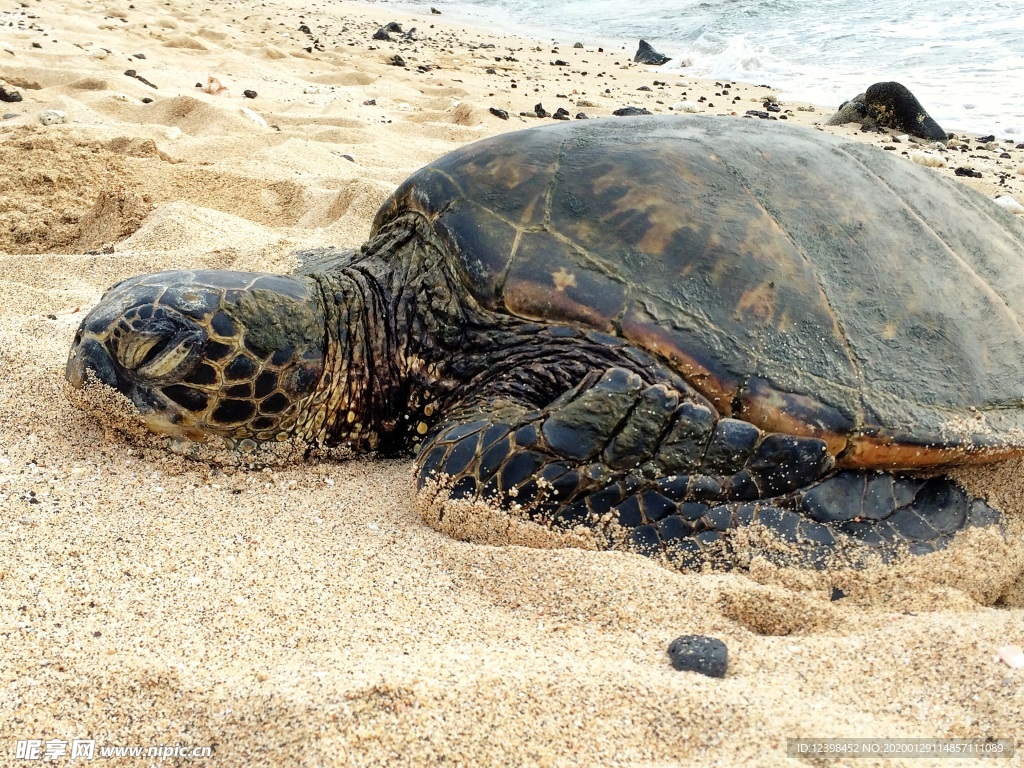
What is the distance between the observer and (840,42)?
11281 millimetres

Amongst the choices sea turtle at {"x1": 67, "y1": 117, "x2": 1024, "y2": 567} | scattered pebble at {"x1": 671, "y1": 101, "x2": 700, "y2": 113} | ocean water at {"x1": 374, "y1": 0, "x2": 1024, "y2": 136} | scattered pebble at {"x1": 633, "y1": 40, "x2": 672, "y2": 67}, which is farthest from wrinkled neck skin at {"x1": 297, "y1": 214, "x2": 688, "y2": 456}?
scattered pebble at {"x1": 633, "y1": 40, "x2": 672, "y2": 67}

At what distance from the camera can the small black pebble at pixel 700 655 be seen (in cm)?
157

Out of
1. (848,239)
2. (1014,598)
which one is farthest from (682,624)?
(848,239)

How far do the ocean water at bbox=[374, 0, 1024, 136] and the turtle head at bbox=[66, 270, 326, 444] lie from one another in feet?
24.3

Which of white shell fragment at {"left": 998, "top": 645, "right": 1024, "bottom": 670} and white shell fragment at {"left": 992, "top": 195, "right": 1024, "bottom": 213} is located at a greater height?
white shell fragment at {"left": 992, "top": 195, "right": 1024, "bottom": 213}

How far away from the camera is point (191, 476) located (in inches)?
91.0

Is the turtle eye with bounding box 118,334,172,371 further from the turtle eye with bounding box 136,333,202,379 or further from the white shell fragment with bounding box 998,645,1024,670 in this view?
the white shell fragment with bounding box 998,645,1024,670

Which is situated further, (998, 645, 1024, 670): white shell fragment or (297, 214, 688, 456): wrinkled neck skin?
(297, 214, 688, 456): wrinkled neck skin

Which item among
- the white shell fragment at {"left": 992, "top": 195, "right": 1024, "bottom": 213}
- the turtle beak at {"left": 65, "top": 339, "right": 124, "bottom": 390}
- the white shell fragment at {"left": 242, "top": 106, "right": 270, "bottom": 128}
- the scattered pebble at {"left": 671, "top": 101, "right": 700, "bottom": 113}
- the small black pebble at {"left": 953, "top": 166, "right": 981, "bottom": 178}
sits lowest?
the turtle beak at {"left": 65, "top": 339, "right": 124, "bottom": 390}

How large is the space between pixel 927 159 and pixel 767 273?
458 centimetres

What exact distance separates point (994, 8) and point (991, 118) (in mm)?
5160

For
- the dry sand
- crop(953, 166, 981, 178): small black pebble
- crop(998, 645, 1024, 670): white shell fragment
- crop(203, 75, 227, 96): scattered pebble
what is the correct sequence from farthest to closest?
crop(203, 75, 227, 96): scattered pebble, crop(953, 166, 981, 178): small black pebble, crop(998, 645, 1024, 670): white shell fragment, the dry sand

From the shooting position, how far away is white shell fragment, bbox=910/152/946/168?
5.89 meters

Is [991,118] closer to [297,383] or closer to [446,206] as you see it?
[446,206]
